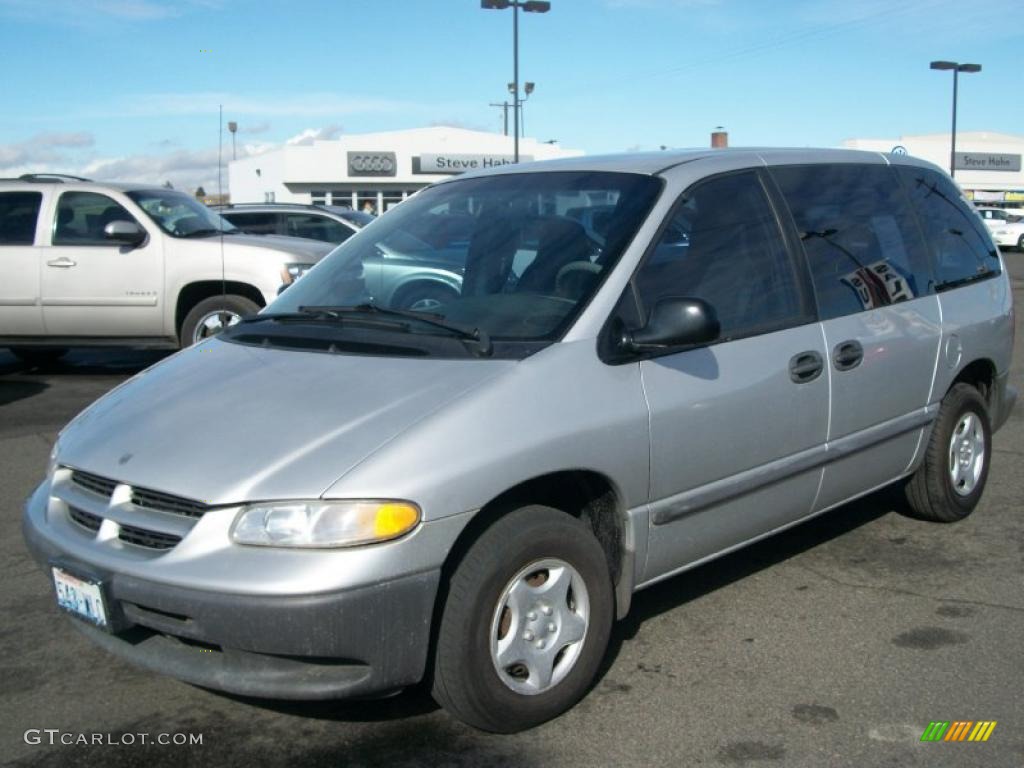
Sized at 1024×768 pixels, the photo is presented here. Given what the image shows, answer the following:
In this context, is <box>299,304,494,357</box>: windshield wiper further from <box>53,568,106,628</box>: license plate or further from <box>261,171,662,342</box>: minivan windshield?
<box>53,568,106,628</box>: license plate

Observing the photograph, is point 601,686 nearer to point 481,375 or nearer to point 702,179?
point 481,375

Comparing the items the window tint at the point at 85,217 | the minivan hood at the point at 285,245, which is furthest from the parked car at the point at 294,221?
the window tint at the point at 85,217

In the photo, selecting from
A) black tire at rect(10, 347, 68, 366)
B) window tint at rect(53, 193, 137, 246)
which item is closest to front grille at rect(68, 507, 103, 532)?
window tint at rect(53, 193, 137, 246)

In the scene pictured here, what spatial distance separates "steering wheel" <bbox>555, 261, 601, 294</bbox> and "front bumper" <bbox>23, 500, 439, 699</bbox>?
120 centimetres

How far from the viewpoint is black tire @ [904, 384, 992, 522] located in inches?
205

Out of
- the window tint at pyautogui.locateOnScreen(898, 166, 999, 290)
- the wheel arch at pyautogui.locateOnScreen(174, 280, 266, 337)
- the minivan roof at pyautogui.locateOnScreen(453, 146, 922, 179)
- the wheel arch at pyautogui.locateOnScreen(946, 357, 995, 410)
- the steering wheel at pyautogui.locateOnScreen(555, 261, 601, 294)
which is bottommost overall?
the wheel arch at pyautogui.locateOnScreen(946, 357, 995, 410)

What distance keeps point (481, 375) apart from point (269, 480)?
0.72m

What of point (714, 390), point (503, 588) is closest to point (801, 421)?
point (714, 390)

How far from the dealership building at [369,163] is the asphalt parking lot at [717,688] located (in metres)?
49.9

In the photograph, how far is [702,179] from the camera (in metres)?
4.18

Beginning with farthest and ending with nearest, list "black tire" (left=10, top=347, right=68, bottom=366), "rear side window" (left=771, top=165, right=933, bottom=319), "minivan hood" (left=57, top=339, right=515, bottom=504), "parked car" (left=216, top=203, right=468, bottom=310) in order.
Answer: "black tire" (left=10, top=347, right=68, bottom=366)
"rear side window" (left=771, top=165, right=933, bottom=319)
"parked car" (left=216, top=203, right=468, bottom=310)
"minivan hood" (left=57, top=339, right=515, bottom=504)

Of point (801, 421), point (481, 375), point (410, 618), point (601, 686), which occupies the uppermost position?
point (481, 375)

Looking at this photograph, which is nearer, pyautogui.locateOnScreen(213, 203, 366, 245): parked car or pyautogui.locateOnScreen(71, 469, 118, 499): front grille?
pyautogui.locateOnScreen(71, 469, 118, 499): front grille

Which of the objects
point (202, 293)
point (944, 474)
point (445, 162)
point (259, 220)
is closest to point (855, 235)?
point (944, 474)
